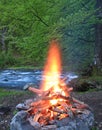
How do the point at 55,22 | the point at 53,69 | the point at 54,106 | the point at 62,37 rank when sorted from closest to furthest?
1. the point at 54,106
2. the point at 55,22
3. the point at 62,37
4. the point at 53,69

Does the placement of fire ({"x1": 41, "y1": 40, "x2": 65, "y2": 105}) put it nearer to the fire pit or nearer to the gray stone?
the fire pit

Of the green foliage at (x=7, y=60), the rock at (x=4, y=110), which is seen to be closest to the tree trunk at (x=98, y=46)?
the rock at (x=4, y=110)

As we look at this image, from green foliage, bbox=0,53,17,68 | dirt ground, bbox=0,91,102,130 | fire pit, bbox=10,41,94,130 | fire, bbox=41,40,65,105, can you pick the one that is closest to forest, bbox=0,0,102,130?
dirt ground, bbox=0,91,102,130

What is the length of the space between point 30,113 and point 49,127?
2.09 feet

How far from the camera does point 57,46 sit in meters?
16.9

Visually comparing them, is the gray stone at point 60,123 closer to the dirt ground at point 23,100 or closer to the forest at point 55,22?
the dirt ground at point 23,100

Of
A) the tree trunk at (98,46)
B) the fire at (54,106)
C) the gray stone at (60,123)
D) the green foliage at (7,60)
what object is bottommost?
the green foliage at (7,60)

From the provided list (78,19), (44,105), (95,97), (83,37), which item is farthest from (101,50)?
(44,105)

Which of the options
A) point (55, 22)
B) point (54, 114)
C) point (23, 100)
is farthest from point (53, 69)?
point (54, 114)

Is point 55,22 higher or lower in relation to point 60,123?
higher

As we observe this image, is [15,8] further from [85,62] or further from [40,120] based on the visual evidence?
[40,120]

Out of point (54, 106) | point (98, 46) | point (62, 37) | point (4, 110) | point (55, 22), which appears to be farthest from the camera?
point (98, 46)

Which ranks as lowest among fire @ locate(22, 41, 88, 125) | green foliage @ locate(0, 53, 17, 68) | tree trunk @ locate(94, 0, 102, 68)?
green foliage @ locate(0, 53, 17, 68)

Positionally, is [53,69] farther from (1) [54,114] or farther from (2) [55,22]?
(1) [54,114]
